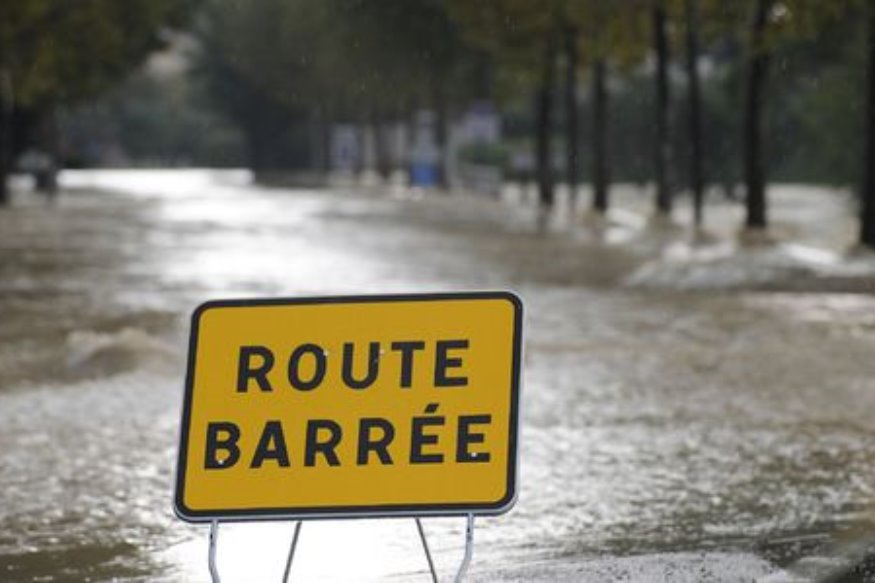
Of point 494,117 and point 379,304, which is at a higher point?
point 379,304

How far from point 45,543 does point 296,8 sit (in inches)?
3432

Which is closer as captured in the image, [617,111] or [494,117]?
[617,111]

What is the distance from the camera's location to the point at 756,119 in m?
31.9

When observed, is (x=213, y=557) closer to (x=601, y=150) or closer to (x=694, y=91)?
(x=694, y=91)

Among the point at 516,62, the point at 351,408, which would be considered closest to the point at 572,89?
the point at 516,62

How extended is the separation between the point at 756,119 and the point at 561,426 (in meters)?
20.2

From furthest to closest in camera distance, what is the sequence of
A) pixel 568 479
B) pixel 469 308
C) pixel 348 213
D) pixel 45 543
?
pixel 348 213, pixel 568 479, pixel 45 543, pixel 469 308

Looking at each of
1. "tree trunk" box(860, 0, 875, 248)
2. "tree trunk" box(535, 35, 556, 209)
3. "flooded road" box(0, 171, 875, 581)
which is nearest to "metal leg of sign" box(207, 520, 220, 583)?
"flooded road" box(0, 171, 875, 581)

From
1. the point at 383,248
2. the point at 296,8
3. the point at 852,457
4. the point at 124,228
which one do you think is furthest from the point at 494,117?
the point at 852,457

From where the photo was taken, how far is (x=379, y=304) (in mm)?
6949

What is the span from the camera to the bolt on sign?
6.72 metres

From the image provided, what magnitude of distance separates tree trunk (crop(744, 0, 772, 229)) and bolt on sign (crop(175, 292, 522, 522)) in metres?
22.9

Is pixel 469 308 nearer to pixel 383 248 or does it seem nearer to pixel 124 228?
pixel 383 248

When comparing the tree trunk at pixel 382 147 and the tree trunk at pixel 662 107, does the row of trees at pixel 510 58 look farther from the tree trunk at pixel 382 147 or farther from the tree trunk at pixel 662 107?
the tree trunk at pixel 382 147
